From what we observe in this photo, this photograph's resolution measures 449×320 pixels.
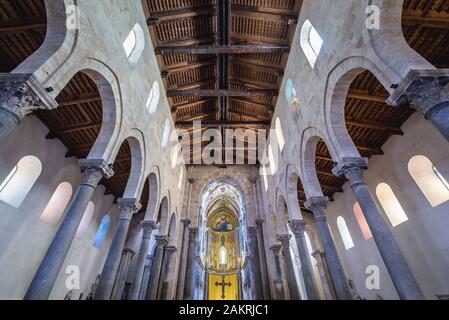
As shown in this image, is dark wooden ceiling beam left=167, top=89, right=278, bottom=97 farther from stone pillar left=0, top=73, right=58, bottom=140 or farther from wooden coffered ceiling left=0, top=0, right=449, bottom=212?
stone pillar left=0, top=73, right=58, bottom=140

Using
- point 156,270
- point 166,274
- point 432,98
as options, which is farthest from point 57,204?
point 432,98

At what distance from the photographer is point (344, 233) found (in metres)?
13.2

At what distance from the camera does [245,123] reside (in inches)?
556

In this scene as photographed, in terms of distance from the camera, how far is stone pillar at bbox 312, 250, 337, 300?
43.2 feet

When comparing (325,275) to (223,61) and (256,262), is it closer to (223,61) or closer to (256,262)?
(256,262)

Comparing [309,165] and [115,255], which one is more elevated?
[309,165]

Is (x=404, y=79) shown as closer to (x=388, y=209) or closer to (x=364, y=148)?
(x=364, y=148)

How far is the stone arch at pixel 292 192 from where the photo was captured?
32.1 feet

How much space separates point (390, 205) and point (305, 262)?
4779 millimetres

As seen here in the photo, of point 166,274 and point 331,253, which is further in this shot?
point 166,274

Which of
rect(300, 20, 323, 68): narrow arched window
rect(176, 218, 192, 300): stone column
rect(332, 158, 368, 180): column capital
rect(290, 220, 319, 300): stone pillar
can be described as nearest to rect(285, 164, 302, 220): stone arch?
rect(290, 220, 319, 300): stone pillar

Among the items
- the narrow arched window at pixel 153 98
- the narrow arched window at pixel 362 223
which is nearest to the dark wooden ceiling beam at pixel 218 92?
the narrow arched window at pixel 153 98

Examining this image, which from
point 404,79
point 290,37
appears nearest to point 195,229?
point 290,37

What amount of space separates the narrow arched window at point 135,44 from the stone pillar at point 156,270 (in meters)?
9.18
